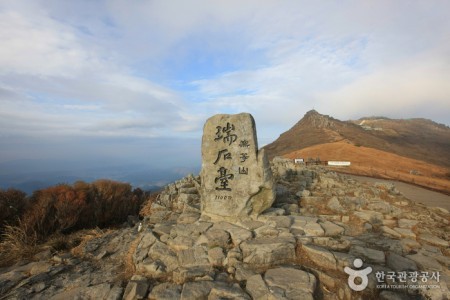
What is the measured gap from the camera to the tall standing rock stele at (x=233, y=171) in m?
7.05

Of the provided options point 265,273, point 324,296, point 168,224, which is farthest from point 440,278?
point 168,224

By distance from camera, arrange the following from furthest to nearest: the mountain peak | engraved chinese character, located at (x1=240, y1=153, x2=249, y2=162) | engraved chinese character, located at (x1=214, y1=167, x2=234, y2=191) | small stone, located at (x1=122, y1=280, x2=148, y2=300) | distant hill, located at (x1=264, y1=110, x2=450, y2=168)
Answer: the mountain peak
distant hill, located at (x1=264, y1=110, x2=450, y2=168)
engraved chinese character, located at (x1=214, y1=167, x2=234, y2=191)
engraved chinese character, located at (x1=240, y1=153, x2=249, y2=162)
small stone, located at (x1=122, y1=280, x2=148, y2=300)

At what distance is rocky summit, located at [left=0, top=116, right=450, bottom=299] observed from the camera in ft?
15.8

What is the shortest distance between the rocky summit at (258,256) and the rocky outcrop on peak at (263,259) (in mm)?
22

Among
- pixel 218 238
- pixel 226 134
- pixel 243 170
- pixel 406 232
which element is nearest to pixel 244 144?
pixel 226 134

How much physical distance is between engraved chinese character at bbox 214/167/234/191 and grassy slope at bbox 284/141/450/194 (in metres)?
13.6

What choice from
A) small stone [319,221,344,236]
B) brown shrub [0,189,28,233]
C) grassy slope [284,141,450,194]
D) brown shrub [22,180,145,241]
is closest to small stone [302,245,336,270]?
small stone [319,221,344,236]

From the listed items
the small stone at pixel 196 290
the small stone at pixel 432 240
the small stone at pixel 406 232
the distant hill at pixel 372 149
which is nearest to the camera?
the small stone at pixel 196 290

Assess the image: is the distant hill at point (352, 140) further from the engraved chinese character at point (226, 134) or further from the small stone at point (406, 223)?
the engraved chinese character at point (226, 134)

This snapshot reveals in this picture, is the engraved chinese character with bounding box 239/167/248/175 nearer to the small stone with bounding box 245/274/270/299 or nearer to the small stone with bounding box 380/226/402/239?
the small stone with bounding box 245/274/270/299

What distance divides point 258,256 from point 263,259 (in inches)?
4.6

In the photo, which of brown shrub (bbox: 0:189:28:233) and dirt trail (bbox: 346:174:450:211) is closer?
brown shrub (bbox: 0:189:28:233)

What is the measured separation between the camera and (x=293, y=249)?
5668 millimetres

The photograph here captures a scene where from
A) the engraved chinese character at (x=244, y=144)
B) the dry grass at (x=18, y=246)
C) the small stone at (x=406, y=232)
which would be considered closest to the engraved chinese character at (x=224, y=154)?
the engraved chinese character at (x=244, y=144)
